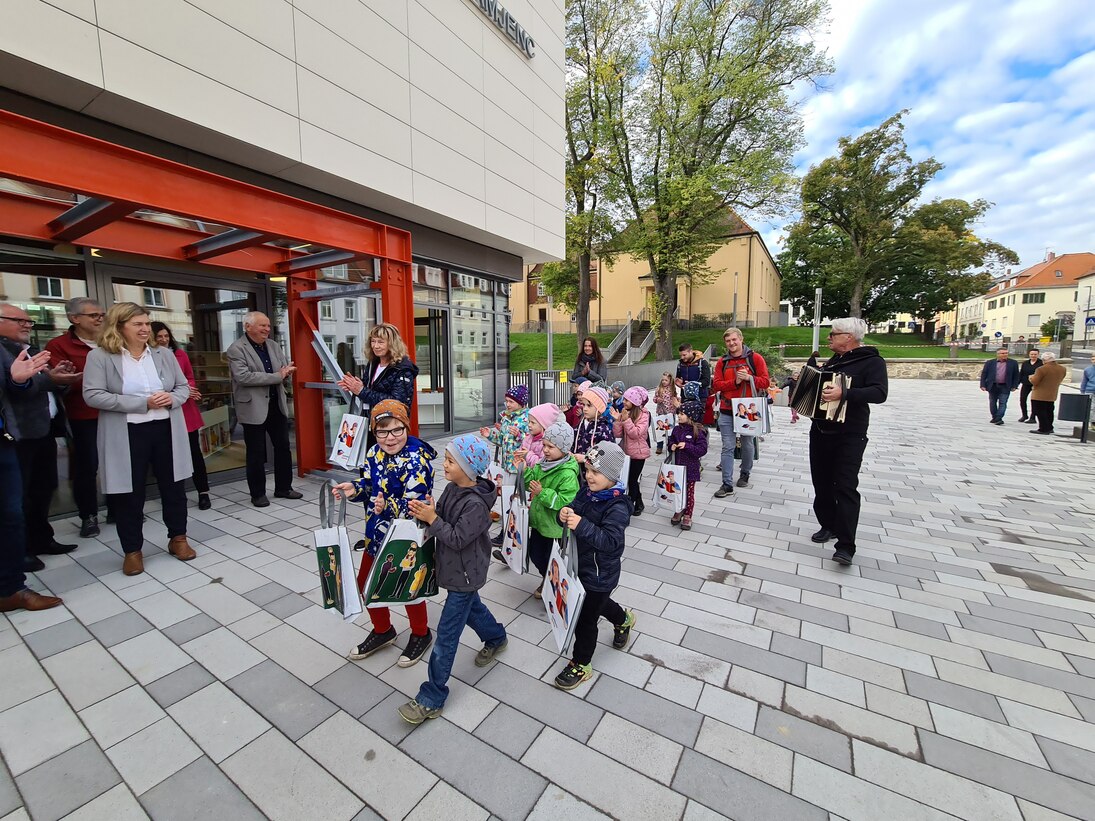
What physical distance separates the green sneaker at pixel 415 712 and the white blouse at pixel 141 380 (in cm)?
307

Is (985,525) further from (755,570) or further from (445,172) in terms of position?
(445,172)

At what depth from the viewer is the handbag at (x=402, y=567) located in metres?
2.20

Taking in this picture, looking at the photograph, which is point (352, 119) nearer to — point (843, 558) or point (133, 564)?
point (133, 564)

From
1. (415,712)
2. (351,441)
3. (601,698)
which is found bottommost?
(601,698)

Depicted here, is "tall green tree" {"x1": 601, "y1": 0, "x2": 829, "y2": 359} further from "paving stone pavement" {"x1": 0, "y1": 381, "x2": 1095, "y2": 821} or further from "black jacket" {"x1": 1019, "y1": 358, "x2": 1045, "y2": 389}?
"paving stone pavement" {"x1": 0, "y1": 381, "x2": 1095, "y2": 821}

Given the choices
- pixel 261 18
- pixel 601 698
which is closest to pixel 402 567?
pixel 601 698

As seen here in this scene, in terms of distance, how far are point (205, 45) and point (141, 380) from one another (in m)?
3.77

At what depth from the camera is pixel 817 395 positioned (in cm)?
398

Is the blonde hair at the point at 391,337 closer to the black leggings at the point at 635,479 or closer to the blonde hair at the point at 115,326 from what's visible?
the blonde hair at the point at 115,326

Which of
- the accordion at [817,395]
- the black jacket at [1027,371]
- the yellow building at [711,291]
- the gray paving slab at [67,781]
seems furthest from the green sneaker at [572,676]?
the yellow building at [711,291]

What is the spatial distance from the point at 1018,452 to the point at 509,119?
1181cm

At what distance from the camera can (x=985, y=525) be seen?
5.04m

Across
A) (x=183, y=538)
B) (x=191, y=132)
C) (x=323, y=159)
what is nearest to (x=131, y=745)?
(x=183, y=538)

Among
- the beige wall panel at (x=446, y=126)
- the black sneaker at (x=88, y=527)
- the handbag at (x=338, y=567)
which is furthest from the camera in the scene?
the beige wall panel at (x=446, y=126)
